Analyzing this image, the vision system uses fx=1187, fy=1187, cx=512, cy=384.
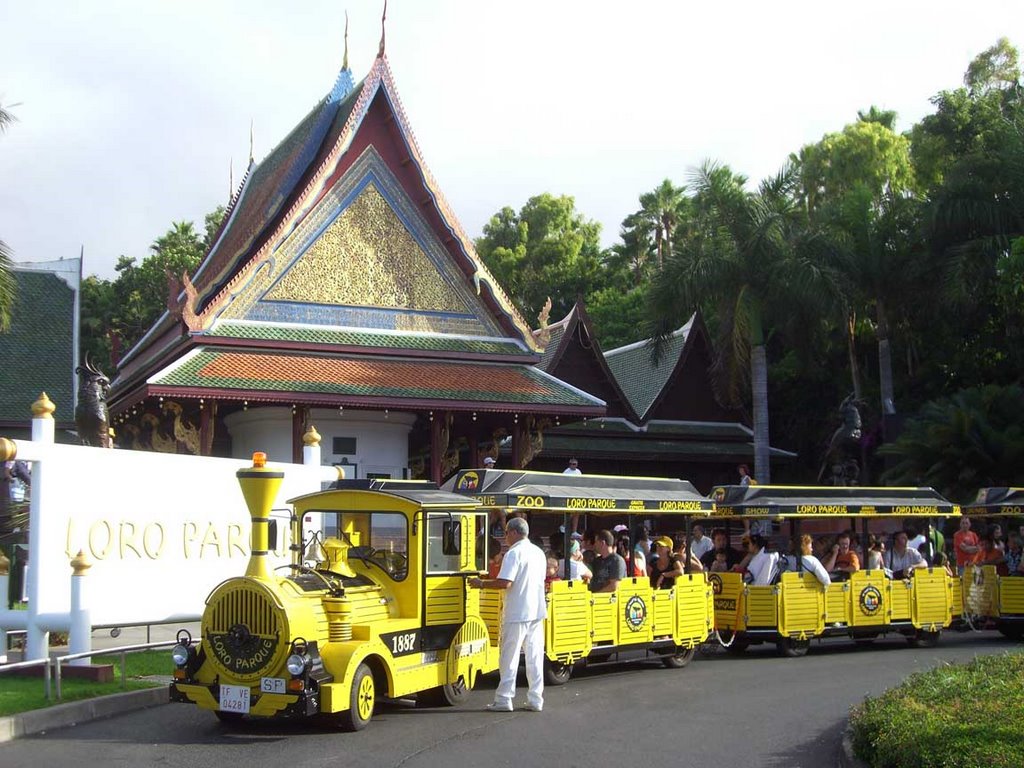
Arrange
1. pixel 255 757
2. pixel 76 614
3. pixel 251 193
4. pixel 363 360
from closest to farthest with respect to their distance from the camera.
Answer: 1. pixel 255 757
2. pixel 76 614
3. pixel 363 360
4. pixel 251 193

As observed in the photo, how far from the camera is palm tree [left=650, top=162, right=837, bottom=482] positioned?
29.0 meters

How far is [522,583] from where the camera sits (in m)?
10.3

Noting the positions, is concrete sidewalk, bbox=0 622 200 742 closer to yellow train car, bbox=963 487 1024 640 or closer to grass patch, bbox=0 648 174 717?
grass patch, bbox=0 648 174 717

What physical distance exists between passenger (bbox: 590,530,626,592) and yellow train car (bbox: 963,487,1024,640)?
6.59m

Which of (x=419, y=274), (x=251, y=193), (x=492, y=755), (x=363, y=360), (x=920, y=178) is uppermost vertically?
(x=920, y=178)

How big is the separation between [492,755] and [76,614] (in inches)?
189

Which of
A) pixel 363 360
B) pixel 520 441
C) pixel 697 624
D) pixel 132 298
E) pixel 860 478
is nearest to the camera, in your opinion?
pixel 697 624

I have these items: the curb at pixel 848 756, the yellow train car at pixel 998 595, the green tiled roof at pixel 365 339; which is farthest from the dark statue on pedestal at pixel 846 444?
the curb at pixel 848 756

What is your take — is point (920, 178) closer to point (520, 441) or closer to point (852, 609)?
point (520, 441)

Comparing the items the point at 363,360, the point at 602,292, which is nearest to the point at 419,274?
the point at 363,360

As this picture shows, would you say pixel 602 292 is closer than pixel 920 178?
No

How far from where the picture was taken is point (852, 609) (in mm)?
15125

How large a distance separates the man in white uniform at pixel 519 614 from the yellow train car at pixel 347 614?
418 millimetres

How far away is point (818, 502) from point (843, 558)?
94 cm
